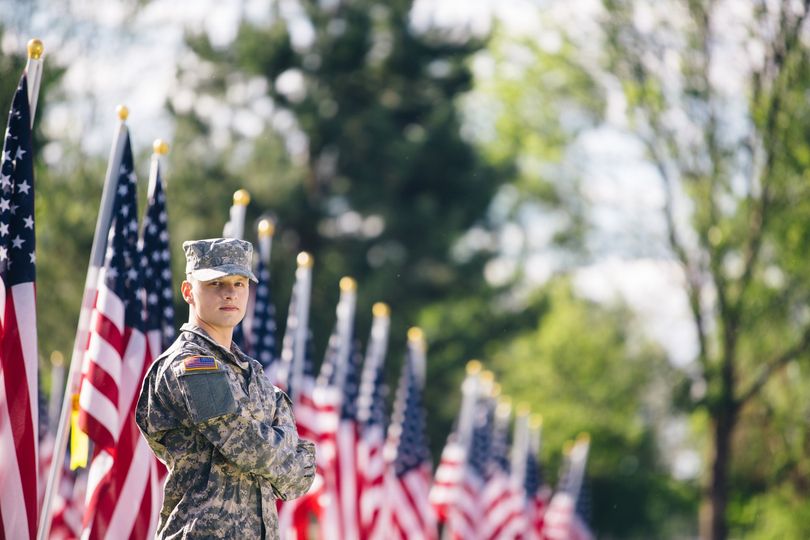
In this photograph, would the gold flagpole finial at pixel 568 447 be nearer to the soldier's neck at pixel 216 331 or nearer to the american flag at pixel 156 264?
the american flag at pixel 156 264

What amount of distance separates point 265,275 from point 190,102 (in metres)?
15.3

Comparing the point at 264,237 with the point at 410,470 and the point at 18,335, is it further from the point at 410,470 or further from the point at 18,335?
the point at 410,470

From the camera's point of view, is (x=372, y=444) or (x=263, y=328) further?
(x=372, y=444)

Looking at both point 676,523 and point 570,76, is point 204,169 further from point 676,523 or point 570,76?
point 676,523

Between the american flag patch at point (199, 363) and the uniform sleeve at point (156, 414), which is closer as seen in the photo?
the american flag patch at point (199, 363)

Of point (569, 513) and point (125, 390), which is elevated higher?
point (125, 390)

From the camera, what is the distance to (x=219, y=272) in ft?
14.8

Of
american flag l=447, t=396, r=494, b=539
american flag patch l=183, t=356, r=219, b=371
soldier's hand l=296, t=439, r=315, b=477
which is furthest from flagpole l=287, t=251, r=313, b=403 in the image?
american flag patch l=183, t=356, r=219, b=371

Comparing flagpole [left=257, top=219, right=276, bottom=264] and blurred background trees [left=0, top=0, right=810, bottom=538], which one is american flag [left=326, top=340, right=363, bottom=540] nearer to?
flagpole [left=257, top=219, right=276, bottom=264]

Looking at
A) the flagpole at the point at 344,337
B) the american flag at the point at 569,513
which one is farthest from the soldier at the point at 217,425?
the american flag at the point at 569,513

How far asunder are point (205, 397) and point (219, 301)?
15.9 inches

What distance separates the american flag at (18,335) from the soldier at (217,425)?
2.23 meters

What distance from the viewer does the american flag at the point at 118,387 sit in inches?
293

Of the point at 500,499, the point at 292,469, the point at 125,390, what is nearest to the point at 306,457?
the point at 292,469
